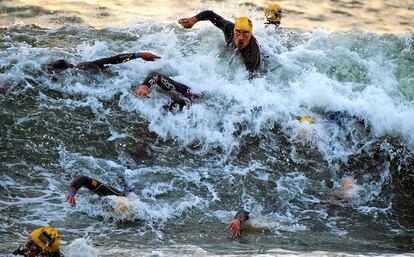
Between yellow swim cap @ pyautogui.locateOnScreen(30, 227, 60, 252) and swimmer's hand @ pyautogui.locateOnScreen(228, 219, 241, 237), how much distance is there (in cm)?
206

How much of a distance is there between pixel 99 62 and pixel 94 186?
334 centimetres

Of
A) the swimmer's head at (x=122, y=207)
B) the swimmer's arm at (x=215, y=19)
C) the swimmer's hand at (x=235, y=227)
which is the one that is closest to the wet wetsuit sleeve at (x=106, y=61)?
the swimmer's arm at (x=215, y=19)

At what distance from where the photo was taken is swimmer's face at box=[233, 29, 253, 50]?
1027cm

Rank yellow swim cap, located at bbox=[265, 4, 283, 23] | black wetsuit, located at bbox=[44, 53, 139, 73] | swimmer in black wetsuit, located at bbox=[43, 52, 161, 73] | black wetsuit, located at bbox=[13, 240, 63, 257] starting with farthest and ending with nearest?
yellow swim cap, located at bbox=[265, 4, 283, 23]
black wetsuit, located at bbox=[44, 53, 139, 73]
swimmer in black wetsuit, located at bbox=[43, 52, 161, 73]
black wetsuit, located at bbox=[13, 240, 63, 257]

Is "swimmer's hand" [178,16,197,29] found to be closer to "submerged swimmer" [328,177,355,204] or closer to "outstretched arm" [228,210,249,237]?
"submerged swimmer" [328,177,355,204]

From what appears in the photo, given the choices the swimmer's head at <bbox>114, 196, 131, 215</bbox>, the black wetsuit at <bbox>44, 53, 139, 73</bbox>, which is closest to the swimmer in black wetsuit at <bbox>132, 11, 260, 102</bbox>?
the black wetsuit at <bbox>44, 53, 139, 73</bbox>

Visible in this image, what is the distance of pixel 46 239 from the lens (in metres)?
5.64

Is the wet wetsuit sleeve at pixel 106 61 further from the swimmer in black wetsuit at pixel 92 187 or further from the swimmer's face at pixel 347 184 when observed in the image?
the swimmer's face at pixel 347 184

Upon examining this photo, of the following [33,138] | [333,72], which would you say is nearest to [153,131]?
[33,138]

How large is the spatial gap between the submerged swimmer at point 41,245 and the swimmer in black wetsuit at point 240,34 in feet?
17.3

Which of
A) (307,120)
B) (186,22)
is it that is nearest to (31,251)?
(307,120)

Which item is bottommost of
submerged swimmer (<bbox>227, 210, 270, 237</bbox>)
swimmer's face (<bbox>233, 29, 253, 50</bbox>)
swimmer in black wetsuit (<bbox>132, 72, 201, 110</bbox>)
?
submerged swimmer (<bbox>227, 210, 270, 237</bbox>)

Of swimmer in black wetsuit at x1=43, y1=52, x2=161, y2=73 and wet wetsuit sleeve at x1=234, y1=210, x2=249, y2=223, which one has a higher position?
swimmer in black wetsuit at x1=43, y1=52, x2=161, y2=73

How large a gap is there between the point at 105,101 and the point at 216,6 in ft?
18.7
